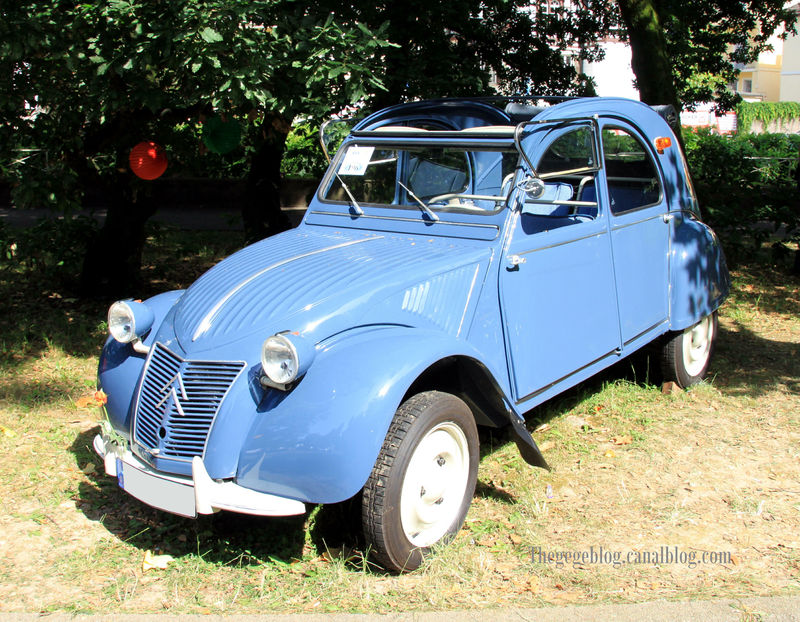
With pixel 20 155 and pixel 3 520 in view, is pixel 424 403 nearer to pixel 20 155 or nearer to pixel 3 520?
pixel 3 520

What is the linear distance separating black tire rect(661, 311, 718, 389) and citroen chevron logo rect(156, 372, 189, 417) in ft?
11.6

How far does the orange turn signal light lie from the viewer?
534 centimetres

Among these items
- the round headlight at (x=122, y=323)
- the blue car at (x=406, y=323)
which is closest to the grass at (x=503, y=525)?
the blue car at (x=406, y=323)

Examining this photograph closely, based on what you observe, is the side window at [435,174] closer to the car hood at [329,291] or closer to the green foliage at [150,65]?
the car hood at [329,291]

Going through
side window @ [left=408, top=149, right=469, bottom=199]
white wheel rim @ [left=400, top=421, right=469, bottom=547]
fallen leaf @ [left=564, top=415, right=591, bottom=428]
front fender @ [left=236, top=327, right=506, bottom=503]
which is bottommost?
fallen leaf @ [left=564, top=415, right=591, bottom=428]

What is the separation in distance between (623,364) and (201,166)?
4.58 meters

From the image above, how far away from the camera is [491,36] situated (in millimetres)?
8938

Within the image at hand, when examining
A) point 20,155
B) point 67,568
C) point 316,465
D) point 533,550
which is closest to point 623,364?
point 533,550

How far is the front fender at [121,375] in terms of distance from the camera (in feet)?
12.2

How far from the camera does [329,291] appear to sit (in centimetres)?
357

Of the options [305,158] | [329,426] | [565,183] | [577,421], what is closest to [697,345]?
[577,421]

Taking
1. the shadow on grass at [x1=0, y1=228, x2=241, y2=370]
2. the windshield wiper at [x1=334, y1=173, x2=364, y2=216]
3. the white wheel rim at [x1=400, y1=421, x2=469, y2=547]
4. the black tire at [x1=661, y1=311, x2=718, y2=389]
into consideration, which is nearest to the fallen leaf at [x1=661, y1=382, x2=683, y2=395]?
the black tire at [x1=661, y1=311, x2=718, y2=389]

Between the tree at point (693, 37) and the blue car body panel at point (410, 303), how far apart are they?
315 centimetres

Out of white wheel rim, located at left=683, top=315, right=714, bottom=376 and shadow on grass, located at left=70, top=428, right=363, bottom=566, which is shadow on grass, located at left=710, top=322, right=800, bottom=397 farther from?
shadow on grass, located at left=70, top=428, right=363, bottom=566
